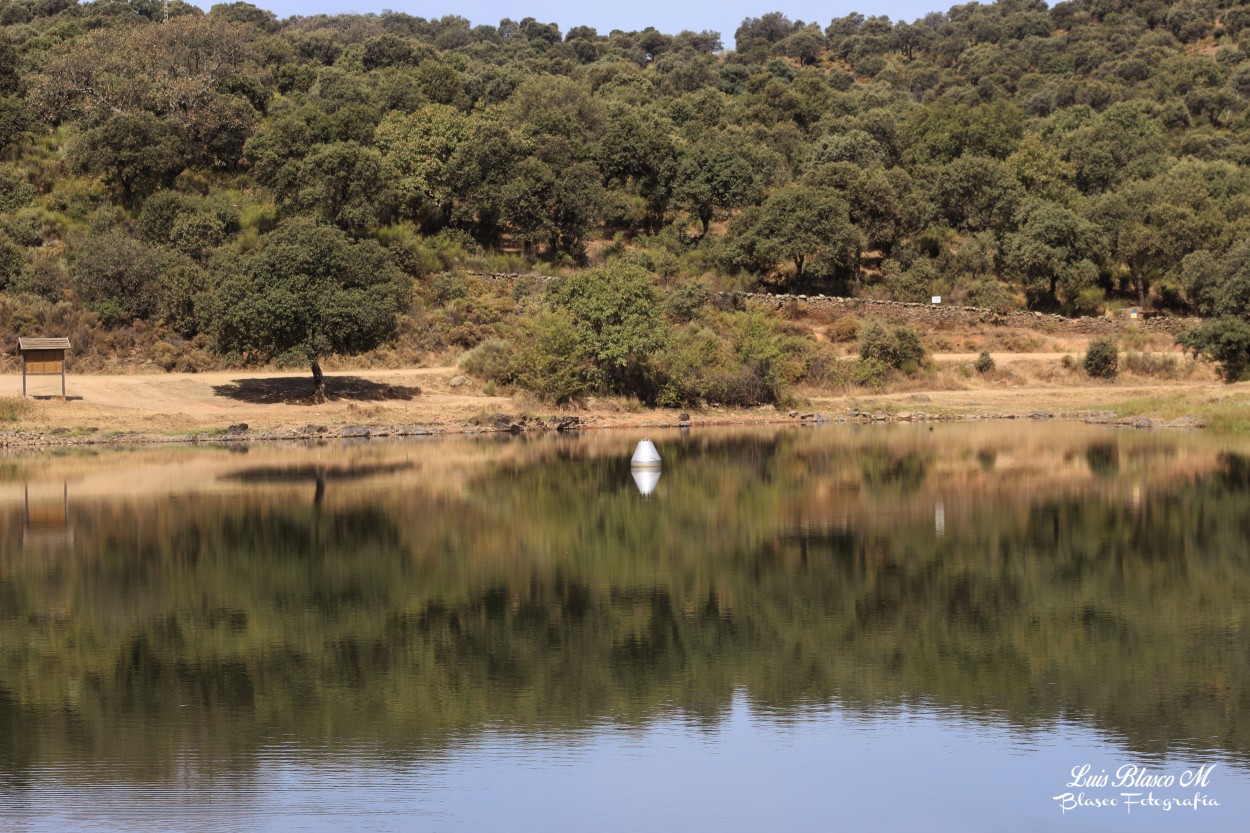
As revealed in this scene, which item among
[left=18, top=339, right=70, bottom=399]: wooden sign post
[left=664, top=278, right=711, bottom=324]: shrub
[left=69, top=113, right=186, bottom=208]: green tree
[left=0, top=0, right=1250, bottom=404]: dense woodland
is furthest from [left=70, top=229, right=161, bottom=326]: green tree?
[left=664, top=278, right=711, bottom=324]: shrub

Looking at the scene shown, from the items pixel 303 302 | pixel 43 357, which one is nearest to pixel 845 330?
pixel 303 302

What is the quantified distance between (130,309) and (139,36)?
2962cm

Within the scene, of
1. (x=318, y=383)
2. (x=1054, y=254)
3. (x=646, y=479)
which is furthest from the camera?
(x=1054, y=254)

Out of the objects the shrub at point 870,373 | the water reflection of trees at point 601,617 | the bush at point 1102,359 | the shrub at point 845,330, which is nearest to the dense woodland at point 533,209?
the shrub at point 870,373

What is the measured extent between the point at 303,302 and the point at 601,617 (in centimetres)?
3070

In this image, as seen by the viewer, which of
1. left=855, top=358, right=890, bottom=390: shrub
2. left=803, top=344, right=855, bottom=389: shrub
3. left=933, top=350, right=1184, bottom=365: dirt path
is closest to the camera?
left=803, top=344, right=855, bottom=389: shrub

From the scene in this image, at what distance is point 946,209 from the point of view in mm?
76438

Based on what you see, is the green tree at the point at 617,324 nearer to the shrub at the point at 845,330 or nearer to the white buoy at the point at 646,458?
the shrub at the point at 845,330

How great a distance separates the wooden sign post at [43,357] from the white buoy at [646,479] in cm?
2166

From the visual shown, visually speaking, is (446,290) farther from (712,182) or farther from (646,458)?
(646,458)

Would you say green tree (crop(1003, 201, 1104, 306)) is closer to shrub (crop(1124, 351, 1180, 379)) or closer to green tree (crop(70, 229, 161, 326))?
shrub (crop(1124, 351, 1180, 379))

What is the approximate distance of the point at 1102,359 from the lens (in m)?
59.6

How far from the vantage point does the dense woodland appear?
53.9 meters

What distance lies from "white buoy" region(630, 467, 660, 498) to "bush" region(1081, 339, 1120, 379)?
2872 centimetres
